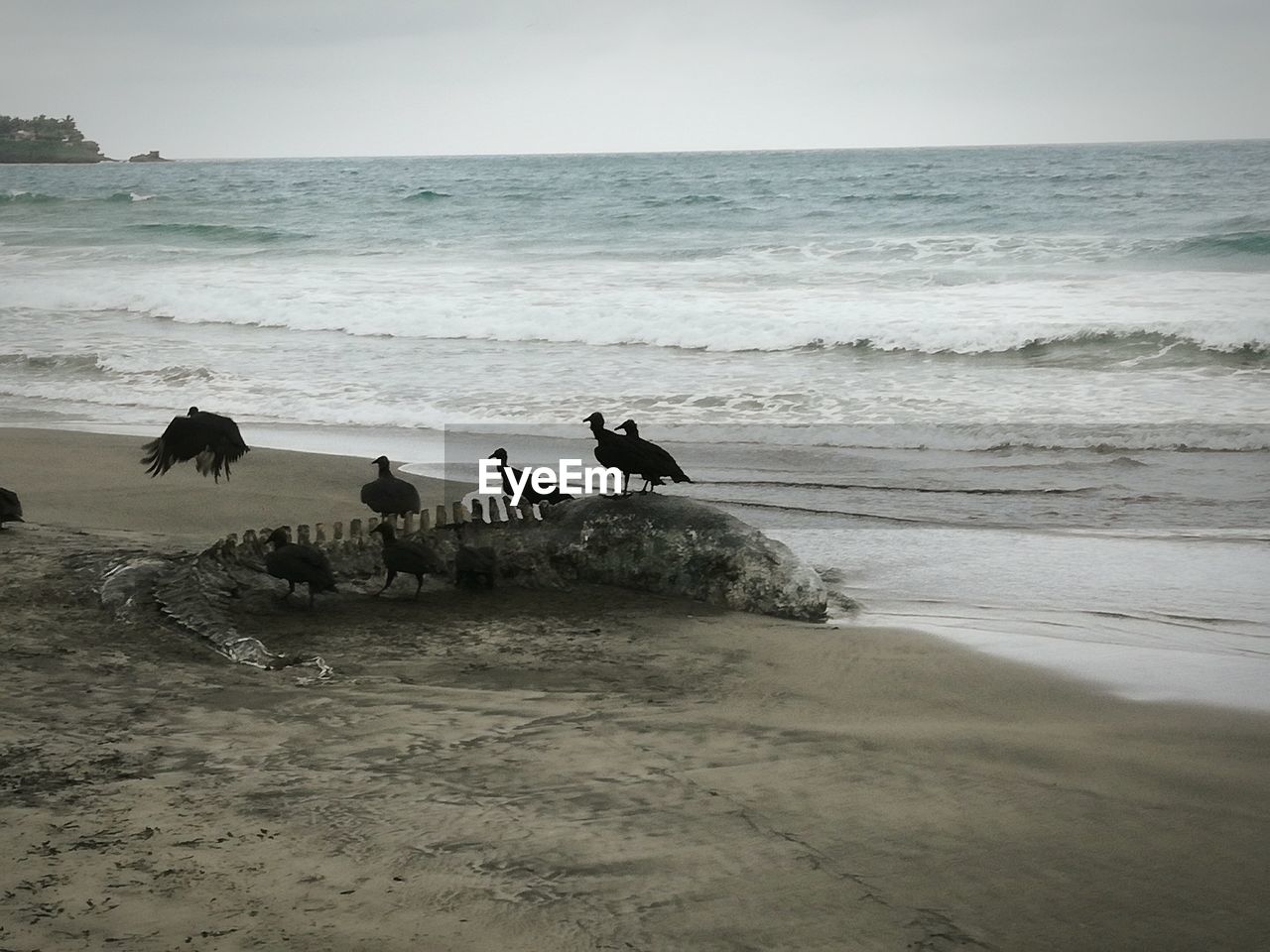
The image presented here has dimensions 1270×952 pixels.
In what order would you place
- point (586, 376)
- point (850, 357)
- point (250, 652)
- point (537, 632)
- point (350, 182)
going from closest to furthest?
point (250, 652)
point (537, 632)
point (586, 376)
point (850, 357)
point (350, 182)

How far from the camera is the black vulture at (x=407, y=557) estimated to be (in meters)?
6.34

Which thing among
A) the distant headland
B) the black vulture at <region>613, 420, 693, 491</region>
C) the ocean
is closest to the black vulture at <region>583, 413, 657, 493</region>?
the black vulture at <region>613, 420, 693, 491</region>

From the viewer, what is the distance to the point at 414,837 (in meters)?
3.48

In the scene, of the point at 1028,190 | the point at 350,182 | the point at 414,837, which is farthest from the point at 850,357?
the point at 350,182

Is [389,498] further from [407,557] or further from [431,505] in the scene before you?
[431,505]

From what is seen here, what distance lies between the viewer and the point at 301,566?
6023mm

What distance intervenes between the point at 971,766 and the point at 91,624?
3.75 meters

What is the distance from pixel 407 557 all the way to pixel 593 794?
2752 mm

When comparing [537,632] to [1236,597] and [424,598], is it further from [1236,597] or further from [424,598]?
[1236,597]

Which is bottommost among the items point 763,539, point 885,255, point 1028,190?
point 763,539

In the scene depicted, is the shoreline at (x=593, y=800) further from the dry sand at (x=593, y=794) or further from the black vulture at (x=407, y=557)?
the black vulture at (x=407, y=557)

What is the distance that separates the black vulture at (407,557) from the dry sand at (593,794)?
386mm

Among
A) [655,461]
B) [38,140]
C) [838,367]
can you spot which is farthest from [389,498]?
[38,140]

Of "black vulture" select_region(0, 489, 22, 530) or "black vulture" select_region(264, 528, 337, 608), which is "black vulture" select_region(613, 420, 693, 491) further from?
"black vulture" select_region(0, 489, 22, 530)
